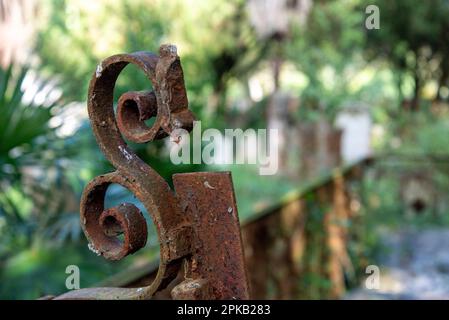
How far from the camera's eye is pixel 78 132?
3.64 meters

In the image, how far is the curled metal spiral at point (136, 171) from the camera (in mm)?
994

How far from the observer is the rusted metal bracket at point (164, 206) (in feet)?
3.27

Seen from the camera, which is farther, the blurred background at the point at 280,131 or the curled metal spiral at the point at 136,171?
the blurred background at the point at 280,131

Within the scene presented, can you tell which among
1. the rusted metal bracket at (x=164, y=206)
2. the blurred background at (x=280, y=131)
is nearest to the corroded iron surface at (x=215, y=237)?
the rusted metal bracket at (x=164, y=206)

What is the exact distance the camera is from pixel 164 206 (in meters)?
1.01

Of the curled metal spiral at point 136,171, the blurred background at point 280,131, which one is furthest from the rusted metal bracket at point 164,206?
the blurred background at point 280,131

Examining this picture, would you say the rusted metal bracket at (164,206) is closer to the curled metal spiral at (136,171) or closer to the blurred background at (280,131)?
the curled metal spiral at (136,171)

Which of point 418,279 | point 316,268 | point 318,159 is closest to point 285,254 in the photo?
point 316,268

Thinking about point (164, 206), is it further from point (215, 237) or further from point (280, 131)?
point (280, 131)

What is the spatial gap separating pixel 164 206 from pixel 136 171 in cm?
8

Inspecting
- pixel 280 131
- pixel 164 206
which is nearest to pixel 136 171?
pixel 164 206

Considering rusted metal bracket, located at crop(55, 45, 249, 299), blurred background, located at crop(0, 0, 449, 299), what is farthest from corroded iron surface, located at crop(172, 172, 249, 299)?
blurred background, located at crop(0, 0, 449, 299)

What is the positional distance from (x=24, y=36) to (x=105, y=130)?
20.9 ft

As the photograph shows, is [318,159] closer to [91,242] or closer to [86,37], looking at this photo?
[86,37]
